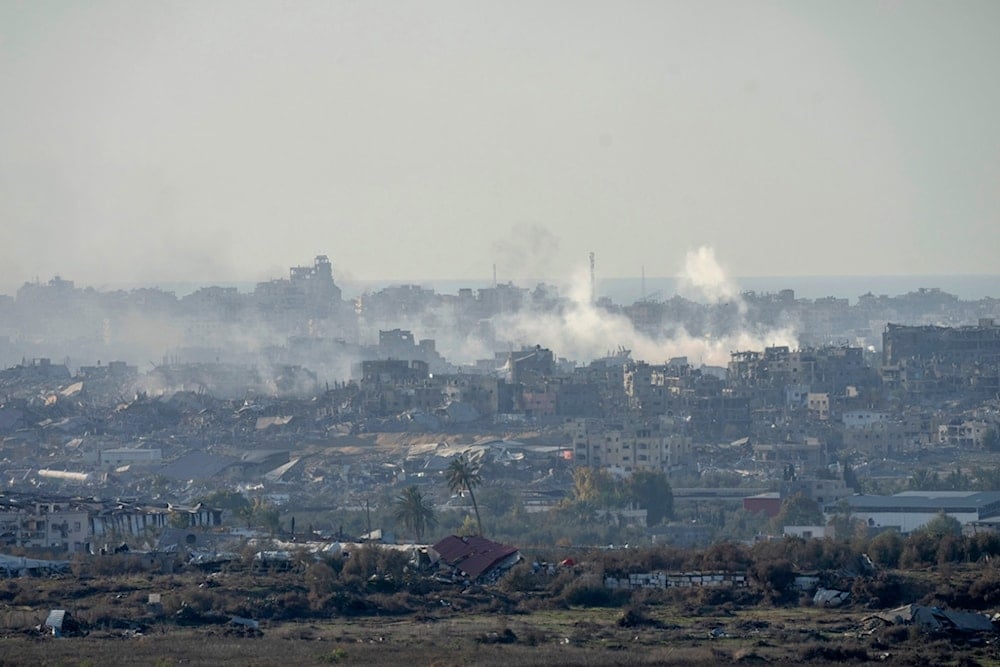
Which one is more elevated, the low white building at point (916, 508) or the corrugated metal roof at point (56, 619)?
the low white building at point (916, 508)

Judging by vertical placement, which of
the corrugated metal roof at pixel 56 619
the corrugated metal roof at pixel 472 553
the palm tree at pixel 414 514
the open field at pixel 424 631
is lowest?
the open field at pixel 424 631

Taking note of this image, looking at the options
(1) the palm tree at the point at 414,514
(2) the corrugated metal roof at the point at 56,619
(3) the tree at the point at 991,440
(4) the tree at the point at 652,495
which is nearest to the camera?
(2) the corrugated metal roof at the point at 56,619

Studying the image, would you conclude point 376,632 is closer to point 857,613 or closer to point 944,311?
point 857,613

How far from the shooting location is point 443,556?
3734 centimetres

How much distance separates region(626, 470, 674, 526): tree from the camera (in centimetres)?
5269

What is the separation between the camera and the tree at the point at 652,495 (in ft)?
173

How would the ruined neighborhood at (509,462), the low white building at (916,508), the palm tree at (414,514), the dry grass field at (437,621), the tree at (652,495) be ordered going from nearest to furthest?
the dry grass field at (437,621) < the ruined neighborhood at (509,462) < the palm tree at (414,514) < the low white building at (916,508) < the tree at (652,495)

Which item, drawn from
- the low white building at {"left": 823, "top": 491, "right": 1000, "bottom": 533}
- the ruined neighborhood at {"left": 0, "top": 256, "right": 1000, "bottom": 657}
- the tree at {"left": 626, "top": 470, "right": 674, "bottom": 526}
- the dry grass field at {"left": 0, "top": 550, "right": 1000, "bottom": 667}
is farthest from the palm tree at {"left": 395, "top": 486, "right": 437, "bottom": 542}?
the low white building at {"left": 823, "top": 491, "right": 1000, "bottom": 533}

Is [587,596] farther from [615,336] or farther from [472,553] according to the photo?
[615,336]

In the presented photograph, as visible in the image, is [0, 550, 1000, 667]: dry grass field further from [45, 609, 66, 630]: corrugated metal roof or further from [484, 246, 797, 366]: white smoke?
[484, 246, 797, 366]: white smoke

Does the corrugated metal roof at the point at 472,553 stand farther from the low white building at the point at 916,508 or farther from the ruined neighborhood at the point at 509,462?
the low white building at the point at 916,508

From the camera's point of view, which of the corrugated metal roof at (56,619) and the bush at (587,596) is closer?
the corrugated metal roof at (56,619)

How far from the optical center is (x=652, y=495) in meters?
53.5

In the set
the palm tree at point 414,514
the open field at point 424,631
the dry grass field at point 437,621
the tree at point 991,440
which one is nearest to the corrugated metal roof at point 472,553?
the dry grass field at point 437,621
